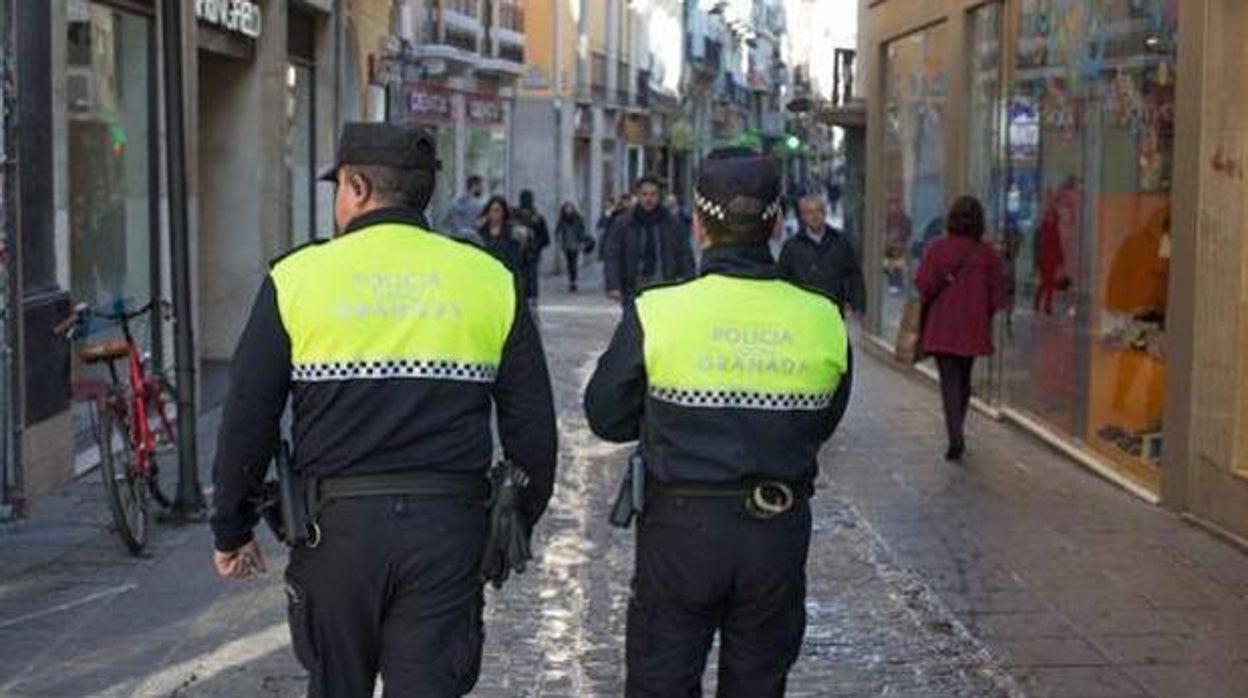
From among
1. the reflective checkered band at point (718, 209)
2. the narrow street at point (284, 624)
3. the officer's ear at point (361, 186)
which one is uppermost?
the officer's ear at point (361, 186)

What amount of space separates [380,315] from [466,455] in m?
0.36

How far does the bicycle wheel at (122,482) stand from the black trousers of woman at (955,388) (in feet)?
16.6

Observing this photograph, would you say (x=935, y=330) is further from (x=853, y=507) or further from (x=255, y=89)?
(x=255, y=89)

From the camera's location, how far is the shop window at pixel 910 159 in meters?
17.2

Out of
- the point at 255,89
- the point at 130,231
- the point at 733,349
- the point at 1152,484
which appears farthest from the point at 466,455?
the point at 255,89

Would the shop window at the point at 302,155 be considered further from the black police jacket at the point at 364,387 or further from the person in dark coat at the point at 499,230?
the black police jacket at the point at 364,387

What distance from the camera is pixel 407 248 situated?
431 cm

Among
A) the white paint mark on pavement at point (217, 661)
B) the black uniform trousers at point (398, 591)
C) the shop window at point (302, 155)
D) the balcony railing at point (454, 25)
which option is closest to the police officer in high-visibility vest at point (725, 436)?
the black uniform trousers at point (398, 591)

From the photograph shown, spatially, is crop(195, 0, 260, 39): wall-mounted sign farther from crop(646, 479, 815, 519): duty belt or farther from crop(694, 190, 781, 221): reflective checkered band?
crop(646, 479, 815, 519): duty belt

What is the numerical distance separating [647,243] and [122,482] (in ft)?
24.1

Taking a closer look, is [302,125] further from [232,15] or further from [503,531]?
[503,531]

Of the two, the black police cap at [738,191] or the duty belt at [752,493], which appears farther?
the black police cap at [738,191]

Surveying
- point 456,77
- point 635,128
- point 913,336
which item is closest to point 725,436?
point 913,336

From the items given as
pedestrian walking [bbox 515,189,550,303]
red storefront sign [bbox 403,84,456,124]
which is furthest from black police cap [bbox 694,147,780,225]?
red storefront sign [bbox 403,84,456,124]
